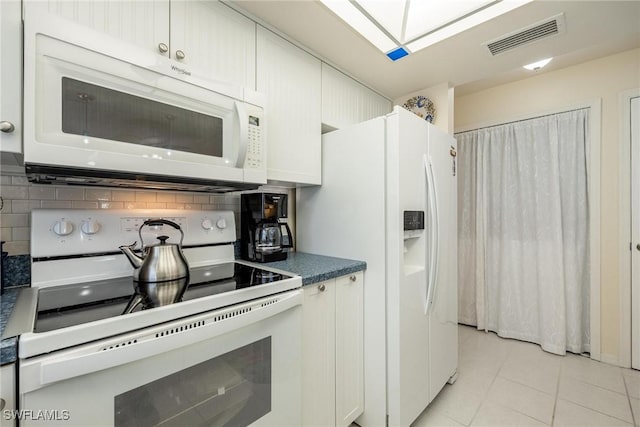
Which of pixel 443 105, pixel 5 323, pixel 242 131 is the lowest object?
pixel 5 323

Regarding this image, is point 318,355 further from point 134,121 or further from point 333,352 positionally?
point 134,121

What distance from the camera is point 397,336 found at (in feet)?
4.66

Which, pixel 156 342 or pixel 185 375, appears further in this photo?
pixel 185 375

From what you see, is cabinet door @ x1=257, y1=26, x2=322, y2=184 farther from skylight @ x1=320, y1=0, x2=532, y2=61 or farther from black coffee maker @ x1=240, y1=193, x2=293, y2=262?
skylight @ x1=320, y1=0, x2=532, y2=61

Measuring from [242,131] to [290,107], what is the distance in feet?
1.64

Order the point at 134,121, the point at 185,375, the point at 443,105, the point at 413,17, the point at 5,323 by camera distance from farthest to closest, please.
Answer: the point at 443,105
the point at 413,17
the point at 134,121
the point at 185,375
the point at 5,323

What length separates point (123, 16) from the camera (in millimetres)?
1006

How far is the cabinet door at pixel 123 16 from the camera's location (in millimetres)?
897

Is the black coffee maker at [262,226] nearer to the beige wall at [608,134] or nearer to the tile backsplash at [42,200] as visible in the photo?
the tile backsplash at [42,200]

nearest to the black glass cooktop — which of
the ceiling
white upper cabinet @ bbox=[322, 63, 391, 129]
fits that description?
white upper cabinet @ bbox=[322, 63, 391, 129]

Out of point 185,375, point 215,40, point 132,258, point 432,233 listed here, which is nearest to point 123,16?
point 215,40

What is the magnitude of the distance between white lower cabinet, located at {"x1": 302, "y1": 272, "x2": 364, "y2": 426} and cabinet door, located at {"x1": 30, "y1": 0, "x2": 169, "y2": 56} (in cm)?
121

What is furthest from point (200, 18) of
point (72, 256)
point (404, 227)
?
point (404, 227)

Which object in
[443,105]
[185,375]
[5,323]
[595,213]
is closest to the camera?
[5,323]
